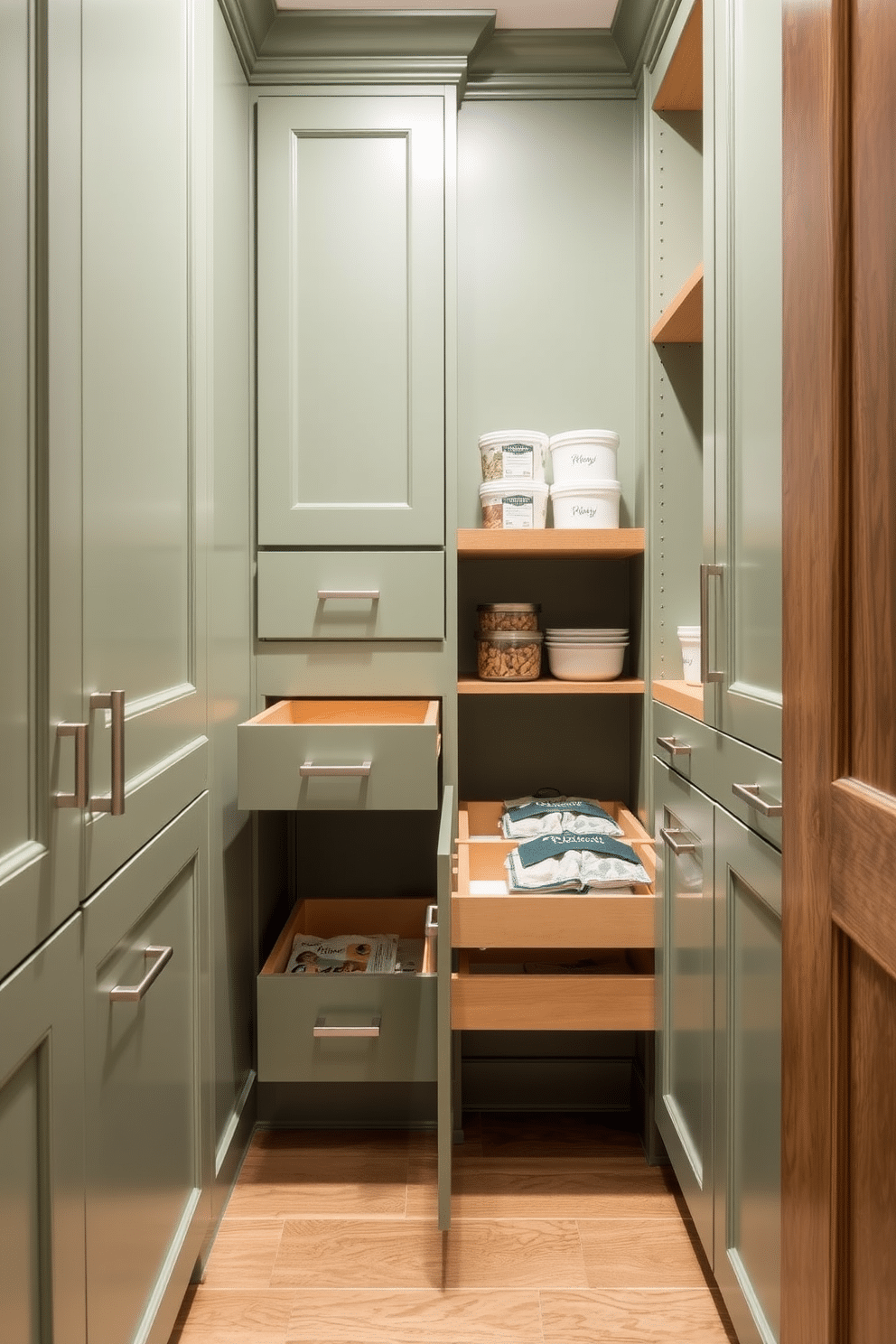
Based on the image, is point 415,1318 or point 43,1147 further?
point 415,1318

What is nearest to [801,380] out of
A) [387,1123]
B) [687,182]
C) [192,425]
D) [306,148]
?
[192,425]

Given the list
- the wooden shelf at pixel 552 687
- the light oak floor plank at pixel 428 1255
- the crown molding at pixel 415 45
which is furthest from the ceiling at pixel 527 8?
the light oak floor plank at pixel 428 1255

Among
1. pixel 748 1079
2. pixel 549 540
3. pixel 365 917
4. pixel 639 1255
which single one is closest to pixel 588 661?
pixel 549 540

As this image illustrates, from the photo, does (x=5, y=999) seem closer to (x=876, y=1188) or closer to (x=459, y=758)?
(x=876, y=1188)

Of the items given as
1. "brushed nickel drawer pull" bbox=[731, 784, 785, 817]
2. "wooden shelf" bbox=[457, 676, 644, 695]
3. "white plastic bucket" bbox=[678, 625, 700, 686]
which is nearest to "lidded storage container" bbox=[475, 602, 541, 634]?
"wooden shelf" bbox=[457, 676, 644, 695]

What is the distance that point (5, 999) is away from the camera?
73 cm

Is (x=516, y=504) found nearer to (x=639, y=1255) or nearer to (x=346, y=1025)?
(x=346, y=1025)

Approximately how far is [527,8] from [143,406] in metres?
1.26

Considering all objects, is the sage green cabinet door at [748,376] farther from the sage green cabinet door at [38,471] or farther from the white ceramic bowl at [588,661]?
the sage green cabinet door at [38,471]

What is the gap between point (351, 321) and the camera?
1.80 meters

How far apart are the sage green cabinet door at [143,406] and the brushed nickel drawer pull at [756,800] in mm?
702

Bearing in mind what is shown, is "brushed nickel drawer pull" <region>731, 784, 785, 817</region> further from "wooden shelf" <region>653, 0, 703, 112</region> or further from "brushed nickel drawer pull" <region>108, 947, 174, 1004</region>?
"wooden shelf" <region>653, 0, 703, 112</region>

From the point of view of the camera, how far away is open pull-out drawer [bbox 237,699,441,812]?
157 cm

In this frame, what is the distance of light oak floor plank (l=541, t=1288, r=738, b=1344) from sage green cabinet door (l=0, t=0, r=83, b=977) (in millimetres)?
1024
